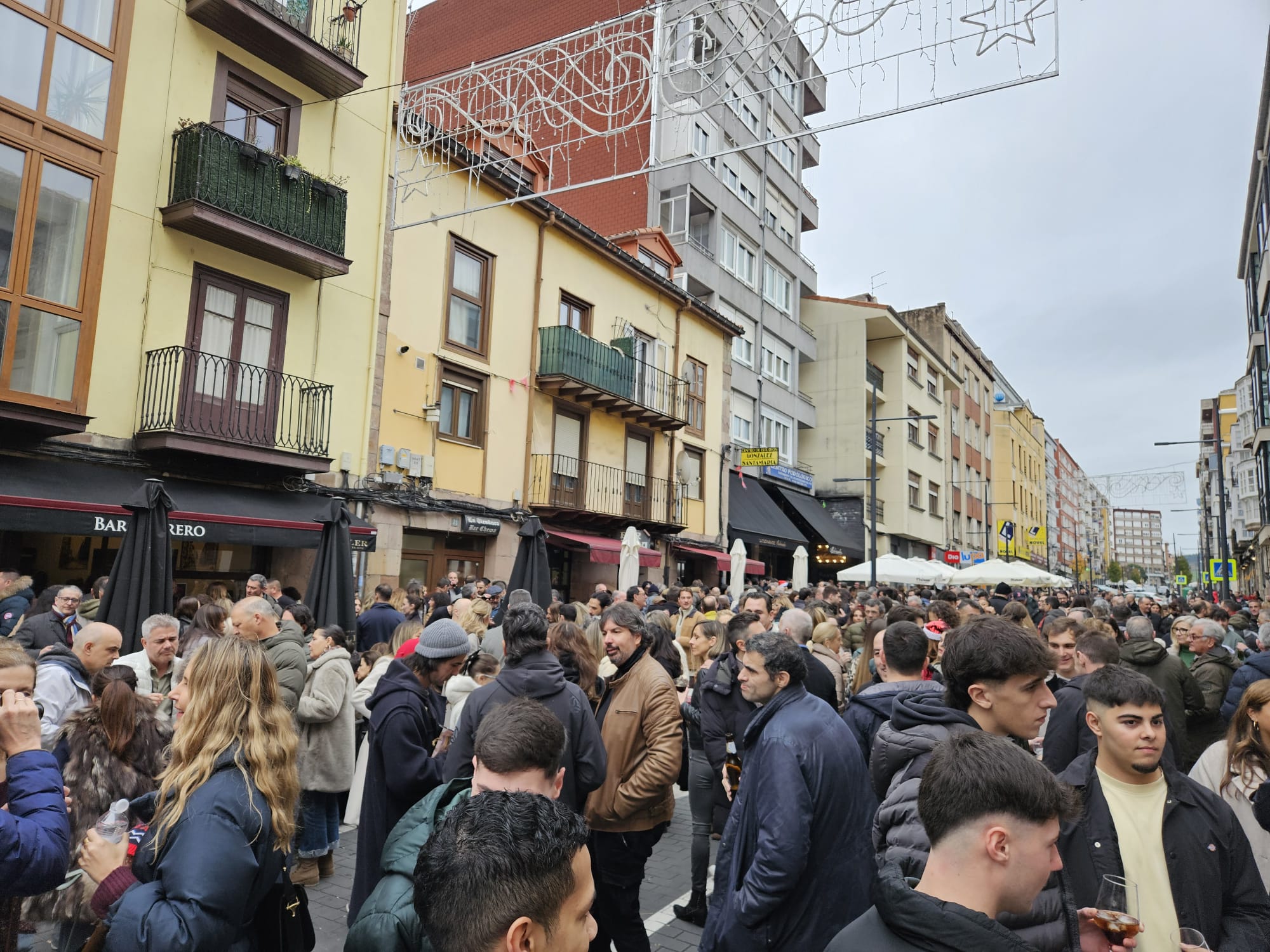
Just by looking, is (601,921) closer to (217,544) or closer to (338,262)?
(217,544)

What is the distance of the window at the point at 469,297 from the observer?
17.5m

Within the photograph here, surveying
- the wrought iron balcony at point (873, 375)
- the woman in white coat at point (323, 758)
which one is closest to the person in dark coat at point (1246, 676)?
the woman in white coat at point (323, 758)

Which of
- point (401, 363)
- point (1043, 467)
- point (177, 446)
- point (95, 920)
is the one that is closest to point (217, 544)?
point (177, 446)

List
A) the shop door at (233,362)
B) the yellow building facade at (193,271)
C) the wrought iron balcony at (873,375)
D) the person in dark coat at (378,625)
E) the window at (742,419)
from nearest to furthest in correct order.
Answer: the person in dark coat at (378,625) < the yellow building facade at (193,271) < the shop door at (233,362) < the window at (742,419) < the wrought iron balcony at (873,375)

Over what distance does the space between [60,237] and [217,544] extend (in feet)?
16.9

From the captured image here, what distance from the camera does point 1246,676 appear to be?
19.2 feet

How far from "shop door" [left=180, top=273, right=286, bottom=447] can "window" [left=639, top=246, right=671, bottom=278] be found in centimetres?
1219

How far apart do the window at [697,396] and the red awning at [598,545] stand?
589 centimetres

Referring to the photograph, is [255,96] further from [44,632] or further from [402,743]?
[402,743]

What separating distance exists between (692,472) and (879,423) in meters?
18.3

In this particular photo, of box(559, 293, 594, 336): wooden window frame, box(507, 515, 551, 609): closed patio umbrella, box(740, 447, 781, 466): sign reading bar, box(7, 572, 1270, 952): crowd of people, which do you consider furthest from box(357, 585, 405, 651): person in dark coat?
box(740, 447, 781, 466): sign reading bar

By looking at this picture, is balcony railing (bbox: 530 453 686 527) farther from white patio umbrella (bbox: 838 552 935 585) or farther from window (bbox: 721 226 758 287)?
window (bbox: 721 226 758 287)

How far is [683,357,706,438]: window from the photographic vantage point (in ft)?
83.9

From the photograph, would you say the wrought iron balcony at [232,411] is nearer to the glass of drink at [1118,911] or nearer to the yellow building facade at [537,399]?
the yellow building facade at [537,399]
